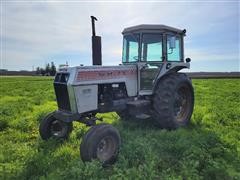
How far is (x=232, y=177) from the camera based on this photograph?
13.2 feet

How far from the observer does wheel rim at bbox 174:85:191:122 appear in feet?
23.9

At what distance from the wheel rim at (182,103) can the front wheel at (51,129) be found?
302 centimetres

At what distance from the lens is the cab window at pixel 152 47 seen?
6668 mm

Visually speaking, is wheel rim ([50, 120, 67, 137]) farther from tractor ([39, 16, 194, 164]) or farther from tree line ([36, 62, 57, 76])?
tree line ([36, 62, 57, 76])

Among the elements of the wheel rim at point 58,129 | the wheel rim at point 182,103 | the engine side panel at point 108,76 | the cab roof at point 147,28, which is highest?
the cab roof at point 147,28

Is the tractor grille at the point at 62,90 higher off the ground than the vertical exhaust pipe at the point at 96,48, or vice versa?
the vertical exhaust pipe at the point at 96,48

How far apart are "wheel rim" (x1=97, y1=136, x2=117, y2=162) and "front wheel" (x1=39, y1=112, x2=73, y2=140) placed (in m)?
1.53

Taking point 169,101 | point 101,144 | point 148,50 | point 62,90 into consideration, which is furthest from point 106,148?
point 148,50

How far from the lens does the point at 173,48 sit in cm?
686

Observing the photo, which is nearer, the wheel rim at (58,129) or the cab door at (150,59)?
the wheel rim at (58,129)

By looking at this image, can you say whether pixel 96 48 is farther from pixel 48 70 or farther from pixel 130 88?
pixel 48 70

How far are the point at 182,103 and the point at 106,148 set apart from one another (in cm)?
341

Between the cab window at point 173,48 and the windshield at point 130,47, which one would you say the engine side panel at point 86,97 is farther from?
the cab window at point 173,48

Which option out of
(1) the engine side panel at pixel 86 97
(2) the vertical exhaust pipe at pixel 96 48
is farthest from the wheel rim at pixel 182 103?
(1) the engine side panel at pixel 86 97
